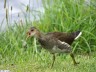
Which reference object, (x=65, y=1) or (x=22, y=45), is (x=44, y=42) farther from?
(x=65, y=1)

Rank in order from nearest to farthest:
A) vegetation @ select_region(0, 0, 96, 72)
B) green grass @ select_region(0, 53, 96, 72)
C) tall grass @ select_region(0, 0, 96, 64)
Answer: green grass @ select_region(0, 53, 96, 72), vegetation @ select_region(0, 0, 96, 72), tall grass @ select_region(0, 0, 96, 64)

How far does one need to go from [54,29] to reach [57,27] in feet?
0.40

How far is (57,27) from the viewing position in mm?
11930

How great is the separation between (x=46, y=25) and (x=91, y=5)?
143cm

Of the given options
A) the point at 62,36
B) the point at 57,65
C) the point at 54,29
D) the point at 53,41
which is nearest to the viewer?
the point at 53,41

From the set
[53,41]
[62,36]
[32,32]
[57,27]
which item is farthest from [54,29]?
[53,41]

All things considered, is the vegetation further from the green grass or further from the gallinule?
the gallinule

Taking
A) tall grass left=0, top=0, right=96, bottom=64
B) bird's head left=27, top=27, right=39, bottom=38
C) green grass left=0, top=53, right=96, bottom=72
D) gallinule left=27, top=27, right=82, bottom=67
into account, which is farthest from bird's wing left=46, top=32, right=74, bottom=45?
tall grass left=0, top=0, right=96, bottom=64

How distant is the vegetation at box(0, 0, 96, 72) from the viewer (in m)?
10.3

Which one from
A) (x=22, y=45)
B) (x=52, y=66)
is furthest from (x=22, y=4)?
(x=52, y=66)

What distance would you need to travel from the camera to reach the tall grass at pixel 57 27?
1120 cm

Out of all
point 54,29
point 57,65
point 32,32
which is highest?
point 32,32

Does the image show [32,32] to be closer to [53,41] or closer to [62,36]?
[53,41]

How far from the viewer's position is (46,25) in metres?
12.0
